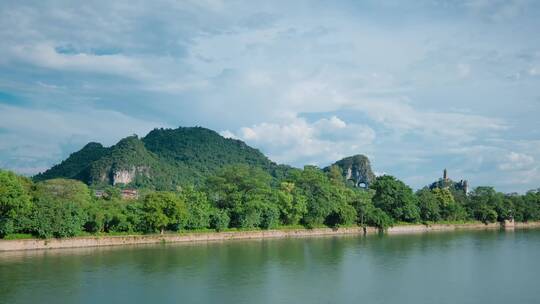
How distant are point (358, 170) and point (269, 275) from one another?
393ft

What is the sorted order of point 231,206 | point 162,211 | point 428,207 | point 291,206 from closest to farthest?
point 162,211
point 231,206
point 291,206
point 428,207

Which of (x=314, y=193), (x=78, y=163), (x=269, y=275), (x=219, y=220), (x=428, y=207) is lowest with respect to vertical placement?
(x=269, y=275)

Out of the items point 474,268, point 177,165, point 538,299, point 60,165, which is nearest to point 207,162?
point 177,165

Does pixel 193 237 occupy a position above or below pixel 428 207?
below

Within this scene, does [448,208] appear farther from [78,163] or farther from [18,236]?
[78,163]

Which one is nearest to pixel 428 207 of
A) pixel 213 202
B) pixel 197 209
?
pixel 213 202

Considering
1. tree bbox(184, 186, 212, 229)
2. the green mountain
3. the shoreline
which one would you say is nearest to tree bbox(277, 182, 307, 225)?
the shoreline

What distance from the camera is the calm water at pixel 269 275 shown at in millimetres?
22141

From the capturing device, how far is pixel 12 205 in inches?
1326

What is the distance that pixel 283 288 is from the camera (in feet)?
78.2

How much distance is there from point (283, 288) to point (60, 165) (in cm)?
10344

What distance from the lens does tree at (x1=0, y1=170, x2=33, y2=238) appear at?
110 ft

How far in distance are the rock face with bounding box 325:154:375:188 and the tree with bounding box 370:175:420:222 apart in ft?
247

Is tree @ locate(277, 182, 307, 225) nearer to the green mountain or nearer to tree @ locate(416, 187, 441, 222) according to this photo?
tree @ locate(416, 187, 441, 222)
